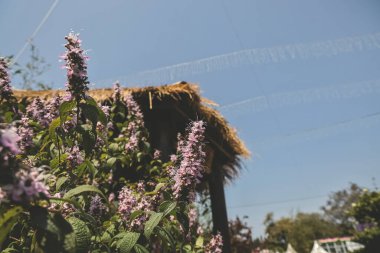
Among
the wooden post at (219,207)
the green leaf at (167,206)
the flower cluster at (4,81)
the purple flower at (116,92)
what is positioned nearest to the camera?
the green leaf at (167,206)

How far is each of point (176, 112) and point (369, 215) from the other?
1197cm

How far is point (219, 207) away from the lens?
7.73 metres

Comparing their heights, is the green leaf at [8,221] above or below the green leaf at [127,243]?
above

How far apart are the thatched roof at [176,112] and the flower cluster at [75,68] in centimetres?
325

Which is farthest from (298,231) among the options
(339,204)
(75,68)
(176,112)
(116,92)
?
(75,68)

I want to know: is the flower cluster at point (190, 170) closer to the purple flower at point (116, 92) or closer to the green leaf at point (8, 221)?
the green leaf at point (8, 221)

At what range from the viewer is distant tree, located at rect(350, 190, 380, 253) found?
14.3 m

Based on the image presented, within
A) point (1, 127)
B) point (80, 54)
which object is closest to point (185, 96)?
point (80, 54)

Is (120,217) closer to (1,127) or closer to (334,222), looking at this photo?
(1,127)

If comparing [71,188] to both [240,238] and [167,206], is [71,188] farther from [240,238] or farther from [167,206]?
[240,238]

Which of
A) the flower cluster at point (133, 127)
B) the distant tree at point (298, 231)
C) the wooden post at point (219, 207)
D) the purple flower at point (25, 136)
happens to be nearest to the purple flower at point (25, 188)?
the purple flower at point (25, 136)

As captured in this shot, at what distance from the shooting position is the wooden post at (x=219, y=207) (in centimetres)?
744

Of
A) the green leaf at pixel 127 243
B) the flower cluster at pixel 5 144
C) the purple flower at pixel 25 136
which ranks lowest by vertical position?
the green leaf at pixel 127 243

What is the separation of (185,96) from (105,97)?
50.0 inches
